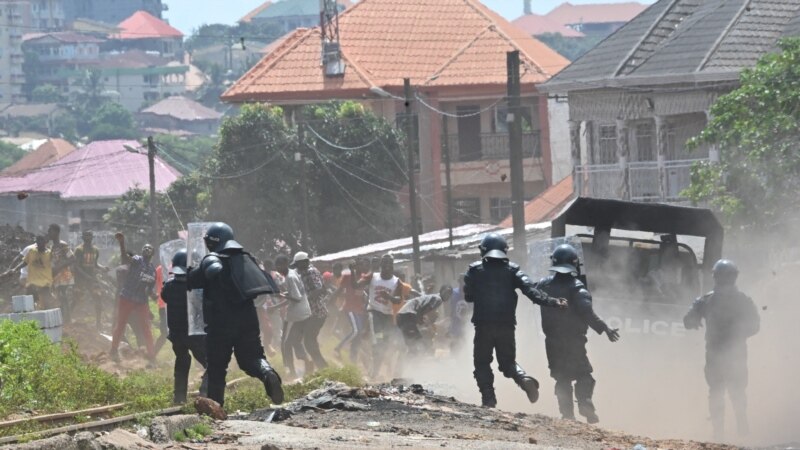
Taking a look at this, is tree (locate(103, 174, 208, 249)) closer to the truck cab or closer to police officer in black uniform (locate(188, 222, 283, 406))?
the truck cab

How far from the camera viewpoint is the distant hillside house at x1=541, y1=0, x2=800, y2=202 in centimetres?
3972

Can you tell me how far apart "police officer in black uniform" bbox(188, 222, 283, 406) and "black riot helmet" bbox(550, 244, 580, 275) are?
3.11 meters

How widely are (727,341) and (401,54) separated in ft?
166

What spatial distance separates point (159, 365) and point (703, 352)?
731 cm

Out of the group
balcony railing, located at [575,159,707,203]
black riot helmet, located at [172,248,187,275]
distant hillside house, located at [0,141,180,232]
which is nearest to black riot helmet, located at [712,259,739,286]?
black riot helmet, located at [172,248,187,275]

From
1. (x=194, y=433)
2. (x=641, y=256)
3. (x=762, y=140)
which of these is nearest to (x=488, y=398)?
(x=194, y=433)

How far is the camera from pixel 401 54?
66875 mm

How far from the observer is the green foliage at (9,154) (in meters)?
123

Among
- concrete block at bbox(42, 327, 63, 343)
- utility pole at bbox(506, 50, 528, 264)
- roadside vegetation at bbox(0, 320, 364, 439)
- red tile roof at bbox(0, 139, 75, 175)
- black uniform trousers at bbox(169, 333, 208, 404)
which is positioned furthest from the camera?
red tile roof at bbox(0, 139, 75, 175)

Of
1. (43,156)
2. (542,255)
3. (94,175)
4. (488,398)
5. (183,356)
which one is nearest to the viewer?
(488,398)

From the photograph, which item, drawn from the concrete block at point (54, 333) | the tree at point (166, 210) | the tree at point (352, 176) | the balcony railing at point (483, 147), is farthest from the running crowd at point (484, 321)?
the balcony railing at point (483, 147)

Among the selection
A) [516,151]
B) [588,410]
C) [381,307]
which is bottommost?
[588,410]

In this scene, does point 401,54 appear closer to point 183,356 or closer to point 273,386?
point 183,356

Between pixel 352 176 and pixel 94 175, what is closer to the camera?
pixel 352 176
